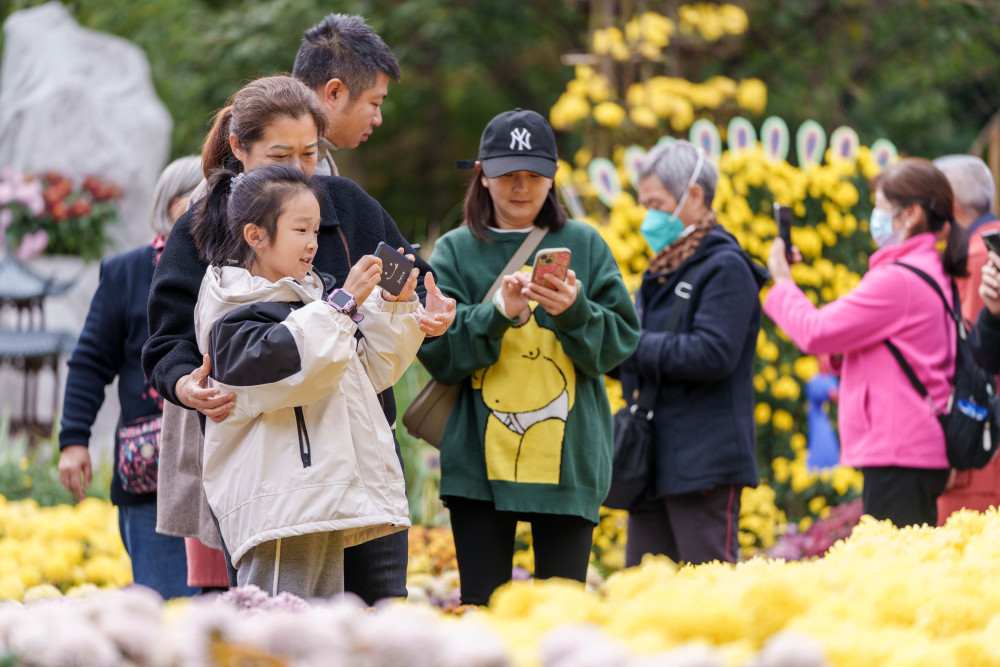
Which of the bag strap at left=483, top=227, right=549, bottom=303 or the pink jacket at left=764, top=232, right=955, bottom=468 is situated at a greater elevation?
the bag strap at left=483, top=227, right=549, bottom=303

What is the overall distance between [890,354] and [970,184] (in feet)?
4.04

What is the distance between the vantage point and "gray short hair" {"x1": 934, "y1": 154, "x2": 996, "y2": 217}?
451cm

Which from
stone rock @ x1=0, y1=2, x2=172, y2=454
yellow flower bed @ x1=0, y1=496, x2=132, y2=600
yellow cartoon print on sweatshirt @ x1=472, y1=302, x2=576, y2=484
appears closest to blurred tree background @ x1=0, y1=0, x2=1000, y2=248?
stone rock @ x1=0, y1=2, x2=172, y2=454

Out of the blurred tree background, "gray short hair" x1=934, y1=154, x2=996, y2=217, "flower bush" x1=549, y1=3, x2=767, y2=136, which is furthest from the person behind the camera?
the blurred tree background

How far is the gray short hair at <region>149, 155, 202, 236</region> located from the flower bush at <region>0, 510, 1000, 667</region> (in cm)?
176

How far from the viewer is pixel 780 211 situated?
4121mm

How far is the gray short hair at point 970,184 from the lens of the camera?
4.51 metres

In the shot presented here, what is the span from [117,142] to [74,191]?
0.72 m

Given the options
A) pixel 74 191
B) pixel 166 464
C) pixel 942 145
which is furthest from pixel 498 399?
pixel 942 145

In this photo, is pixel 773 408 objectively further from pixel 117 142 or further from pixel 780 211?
pixel 117 142

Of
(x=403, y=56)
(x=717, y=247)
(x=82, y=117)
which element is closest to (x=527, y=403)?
(x=717, y=247)

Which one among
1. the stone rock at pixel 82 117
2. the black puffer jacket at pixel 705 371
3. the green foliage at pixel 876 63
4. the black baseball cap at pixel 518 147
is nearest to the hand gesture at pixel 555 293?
the black baseball cap at pixel 518 147

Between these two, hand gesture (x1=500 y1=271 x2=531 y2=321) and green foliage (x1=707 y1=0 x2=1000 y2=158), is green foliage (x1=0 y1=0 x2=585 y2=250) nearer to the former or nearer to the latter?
green foliage (x1=707 y1=0 x2=1000 y2=158)

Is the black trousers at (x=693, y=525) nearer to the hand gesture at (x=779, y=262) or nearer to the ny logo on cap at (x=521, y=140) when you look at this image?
the hand gesture at (x=779, y=262)
